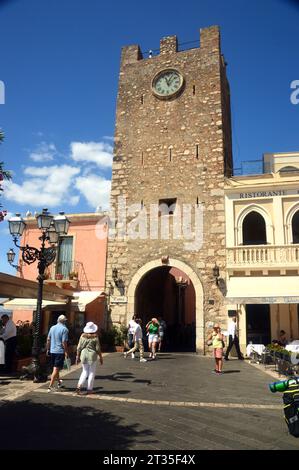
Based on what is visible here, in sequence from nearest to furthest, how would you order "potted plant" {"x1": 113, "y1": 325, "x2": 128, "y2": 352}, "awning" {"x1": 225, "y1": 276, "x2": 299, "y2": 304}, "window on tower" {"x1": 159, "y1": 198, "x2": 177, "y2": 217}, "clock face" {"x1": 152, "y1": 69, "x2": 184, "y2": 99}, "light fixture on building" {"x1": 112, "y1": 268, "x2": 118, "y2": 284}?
"awning" {"x1": 225, "y1": 276, "x2": 299, "y2": 304} → "potted plant" {"x1": 113, "y1": 325, "x2": 128, "y2": 352} → "light fixture on building" {"x1": 112, "y1": 268, "x2": 118, "y2": 284} → "window on tower" {"x1": 159, "y1": 198, "x2": 177, "y2": 217} → "clock face" {"x1": 152, "y1": 69, "x2": 184, "y2": 99}

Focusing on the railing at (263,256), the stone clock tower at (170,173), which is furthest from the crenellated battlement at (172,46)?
the railing at (263,256)

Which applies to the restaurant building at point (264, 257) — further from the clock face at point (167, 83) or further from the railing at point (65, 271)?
the railing at point (65, 271)

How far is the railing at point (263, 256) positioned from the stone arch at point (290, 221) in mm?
431

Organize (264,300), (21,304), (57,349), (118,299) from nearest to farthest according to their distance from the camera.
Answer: (57,349), (264,300), (21,304), (118,299)

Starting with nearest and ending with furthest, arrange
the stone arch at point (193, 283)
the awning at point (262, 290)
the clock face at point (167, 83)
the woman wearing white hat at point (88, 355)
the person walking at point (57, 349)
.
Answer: the woman wearing white hat at point (88, 355), the person walking at point (57, 349), the awning at point (262, 290), the stone arch at point (193, 283), the clock face at point (167, 83)

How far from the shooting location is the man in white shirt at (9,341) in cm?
961

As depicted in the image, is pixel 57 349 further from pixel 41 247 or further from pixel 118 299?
pixel 118 299

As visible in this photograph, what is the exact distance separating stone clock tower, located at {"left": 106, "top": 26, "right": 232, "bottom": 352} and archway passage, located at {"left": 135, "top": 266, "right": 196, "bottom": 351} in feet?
0.60

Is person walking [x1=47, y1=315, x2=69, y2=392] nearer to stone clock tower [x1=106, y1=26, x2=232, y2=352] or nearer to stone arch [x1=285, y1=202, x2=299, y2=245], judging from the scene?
stone clock tower [x1=106, y1=26, x2=232, y2=352]

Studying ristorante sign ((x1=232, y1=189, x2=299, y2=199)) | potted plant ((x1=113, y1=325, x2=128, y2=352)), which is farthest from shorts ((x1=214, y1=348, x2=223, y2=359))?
ristorante sign ((x1=232, y1=189, x2=299, y2=199))

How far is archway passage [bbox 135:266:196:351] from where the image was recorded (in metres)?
17.8

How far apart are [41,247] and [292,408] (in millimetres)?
6912

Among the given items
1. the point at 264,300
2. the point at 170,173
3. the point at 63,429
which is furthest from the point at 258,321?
the point at 63,429

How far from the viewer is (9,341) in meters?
9.66
